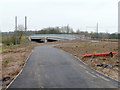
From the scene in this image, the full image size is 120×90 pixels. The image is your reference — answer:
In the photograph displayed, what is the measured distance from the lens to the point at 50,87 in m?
7.11

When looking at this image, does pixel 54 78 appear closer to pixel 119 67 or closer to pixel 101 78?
→ pixel 101 78

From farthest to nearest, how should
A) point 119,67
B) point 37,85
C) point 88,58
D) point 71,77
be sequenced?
1. point 88,58
2. point 119,67
3. point 71,77
4. point 37,85

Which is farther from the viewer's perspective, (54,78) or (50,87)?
(54,78)

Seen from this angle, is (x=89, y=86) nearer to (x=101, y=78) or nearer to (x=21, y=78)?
(x=101, y=78)

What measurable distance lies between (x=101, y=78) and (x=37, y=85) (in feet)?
13.1

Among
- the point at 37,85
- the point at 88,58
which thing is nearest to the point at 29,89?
the point at 37,85

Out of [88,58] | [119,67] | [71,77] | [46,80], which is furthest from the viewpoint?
[88,58]

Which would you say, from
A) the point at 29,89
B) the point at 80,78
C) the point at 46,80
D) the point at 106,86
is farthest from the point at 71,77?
the point at 29,89

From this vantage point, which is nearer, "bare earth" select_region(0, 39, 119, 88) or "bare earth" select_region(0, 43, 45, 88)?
"bare earth" select_region(0, 43, 45, 88)

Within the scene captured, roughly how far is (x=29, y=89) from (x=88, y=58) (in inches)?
335

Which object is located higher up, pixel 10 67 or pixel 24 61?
pixel 24 61

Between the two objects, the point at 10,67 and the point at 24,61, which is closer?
the point at 10,67

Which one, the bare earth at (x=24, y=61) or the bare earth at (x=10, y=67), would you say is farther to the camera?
the bare earth at (x=24, y=61)

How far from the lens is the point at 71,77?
8789 millimetres
